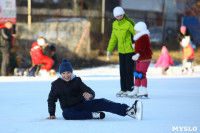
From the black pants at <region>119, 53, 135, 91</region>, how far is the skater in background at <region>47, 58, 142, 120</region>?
137 inches

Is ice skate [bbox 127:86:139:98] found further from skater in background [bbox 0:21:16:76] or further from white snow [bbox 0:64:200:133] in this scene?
skater in background [bbox 0:21:16:76]

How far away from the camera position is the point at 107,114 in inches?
293

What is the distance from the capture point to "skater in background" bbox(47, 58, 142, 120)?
22.2 feet

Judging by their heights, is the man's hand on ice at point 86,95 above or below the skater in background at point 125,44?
below

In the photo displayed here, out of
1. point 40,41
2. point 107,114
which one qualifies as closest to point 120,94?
point 107,114

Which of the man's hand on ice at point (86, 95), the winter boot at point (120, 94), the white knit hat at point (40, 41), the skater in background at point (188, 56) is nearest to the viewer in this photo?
the man's hand on ice at point (86, 95)

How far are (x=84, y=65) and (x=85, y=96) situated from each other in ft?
42.2

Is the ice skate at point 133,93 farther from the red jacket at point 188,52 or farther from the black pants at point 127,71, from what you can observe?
the red jacket at point 188,52

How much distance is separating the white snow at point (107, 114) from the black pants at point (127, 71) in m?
0.36

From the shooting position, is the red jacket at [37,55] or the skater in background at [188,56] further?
the skater in background at [188,56]

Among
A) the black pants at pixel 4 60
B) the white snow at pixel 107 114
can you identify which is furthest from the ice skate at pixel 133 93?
the black pants at pixel 4 60

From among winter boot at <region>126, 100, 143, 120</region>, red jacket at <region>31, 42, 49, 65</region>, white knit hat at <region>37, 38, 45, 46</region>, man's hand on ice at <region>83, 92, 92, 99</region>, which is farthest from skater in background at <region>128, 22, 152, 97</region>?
red jacket at <region>31, 42, 49, 65</region>

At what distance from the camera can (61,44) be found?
20391 mm

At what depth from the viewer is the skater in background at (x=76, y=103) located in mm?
6771
